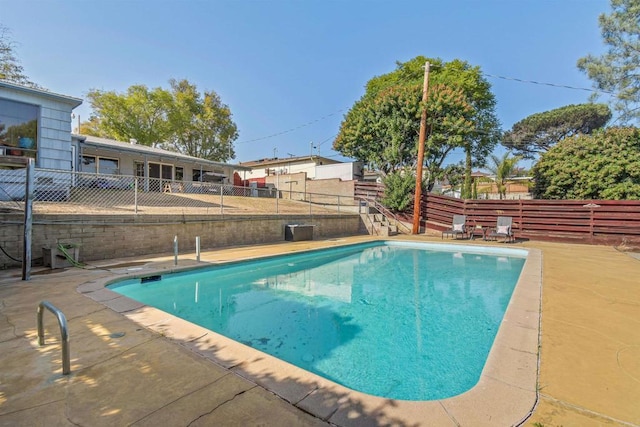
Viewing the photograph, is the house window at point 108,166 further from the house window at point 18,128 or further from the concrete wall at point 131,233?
the concrete wall at point 131,233

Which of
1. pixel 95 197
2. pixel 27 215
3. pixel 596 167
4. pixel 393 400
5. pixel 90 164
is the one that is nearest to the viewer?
pixel 393 400

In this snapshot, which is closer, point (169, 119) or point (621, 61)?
point (621, 61)

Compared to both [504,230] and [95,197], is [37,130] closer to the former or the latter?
[95,197]

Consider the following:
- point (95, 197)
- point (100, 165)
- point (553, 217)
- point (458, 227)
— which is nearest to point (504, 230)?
point (458, 227)

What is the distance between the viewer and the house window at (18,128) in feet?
27.2

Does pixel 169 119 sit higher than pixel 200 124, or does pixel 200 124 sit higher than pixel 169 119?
pixel 200 124

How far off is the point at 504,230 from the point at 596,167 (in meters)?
5.28

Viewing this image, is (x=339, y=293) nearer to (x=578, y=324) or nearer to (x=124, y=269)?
(x=578, y=324)

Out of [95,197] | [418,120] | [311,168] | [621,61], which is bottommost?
[95,197]

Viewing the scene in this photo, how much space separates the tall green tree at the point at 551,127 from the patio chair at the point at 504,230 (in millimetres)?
15601

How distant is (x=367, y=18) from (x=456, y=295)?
14.9m

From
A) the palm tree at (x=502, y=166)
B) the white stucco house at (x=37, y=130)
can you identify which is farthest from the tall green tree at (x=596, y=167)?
the white stucco house at (x=37, y=130)

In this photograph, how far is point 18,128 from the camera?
8562 mm

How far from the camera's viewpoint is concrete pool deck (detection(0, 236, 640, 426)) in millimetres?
1877
